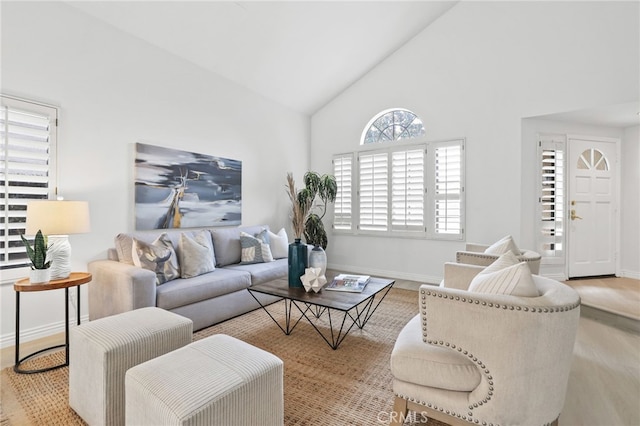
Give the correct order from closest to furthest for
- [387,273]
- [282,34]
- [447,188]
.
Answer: [282,34] → [447,188] → [387,273]

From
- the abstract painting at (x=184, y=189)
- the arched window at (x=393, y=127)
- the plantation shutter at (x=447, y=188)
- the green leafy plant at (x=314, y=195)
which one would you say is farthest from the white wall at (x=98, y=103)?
the plantation shutter at (x=447, y=188)

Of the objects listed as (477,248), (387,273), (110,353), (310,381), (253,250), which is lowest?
(310,381)

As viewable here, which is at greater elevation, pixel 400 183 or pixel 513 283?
pixel 400 183

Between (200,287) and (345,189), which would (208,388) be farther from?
(345,189)

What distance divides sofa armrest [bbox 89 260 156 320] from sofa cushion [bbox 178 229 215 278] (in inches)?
19.3

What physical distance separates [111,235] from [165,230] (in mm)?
542

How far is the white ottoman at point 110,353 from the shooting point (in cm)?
148

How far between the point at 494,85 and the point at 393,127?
4.92 ft

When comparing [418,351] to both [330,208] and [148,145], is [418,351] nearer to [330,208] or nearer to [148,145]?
[148,145]

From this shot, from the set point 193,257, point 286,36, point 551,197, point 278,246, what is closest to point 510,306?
point 193,257

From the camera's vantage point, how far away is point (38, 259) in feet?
6.95

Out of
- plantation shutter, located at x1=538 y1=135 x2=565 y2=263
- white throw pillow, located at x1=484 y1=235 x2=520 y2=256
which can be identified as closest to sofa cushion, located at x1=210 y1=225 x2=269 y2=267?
white throw pillow, located at x1=484 y1=235 x2=520 y2=256

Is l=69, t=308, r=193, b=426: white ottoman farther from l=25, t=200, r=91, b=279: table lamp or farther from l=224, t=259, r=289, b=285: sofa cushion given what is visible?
l=224, t=259, r=289, b=285: sofa cushion

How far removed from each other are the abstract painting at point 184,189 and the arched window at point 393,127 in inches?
90.7
